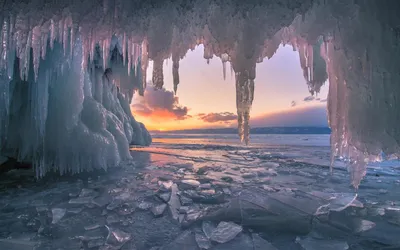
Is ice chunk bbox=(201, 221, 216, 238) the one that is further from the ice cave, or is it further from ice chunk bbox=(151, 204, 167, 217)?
ice chunk bbox=(151, 204, 167, 217)

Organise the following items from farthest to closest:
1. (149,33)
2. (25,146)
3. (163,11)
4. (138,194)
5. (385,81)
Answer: (25,146) < (138,194) < (149,33) < (163,11) < (385,81)

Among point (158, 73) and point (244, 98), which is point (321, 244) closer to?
point (244, 98)

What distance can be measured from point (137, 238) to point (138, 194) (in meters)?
1.35

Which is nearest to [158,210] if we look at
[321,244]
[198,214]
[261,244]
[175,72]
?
[198,214]

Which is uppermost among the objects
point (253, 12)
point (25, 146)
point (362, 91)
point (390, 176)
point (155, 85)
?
point (253, 12)

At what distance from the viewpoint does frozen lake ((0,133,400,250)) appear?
78.0 inches

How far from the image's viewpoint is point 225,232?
2143mm

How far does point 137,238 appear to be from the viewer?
2.04 meters

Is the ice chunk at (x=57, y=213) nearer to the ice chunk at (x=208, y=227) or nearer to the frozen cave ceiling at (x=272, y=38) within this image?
the ice chunk at (x=208, y=227)

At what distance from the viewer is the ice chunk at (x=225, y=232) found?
204 cm

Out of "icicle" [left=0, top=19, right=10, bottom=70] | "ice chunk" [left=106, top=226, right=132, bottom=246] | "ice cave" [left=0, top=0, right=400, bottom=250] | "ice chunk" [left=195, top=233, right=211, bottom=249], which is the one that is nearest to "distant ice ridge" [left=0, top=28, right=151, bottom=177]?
"ice cave" [left=0, top=0, right=400, bottom=250]

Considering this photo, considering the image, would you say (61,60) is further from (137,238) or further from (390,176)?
(390,176)

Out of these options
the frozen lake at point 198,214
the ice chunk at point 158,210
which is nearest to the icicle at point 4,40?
the frozen lake at point 198,214

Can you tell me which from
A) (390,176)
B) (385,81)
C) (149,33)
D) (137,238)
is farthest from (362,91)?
(390,176)
